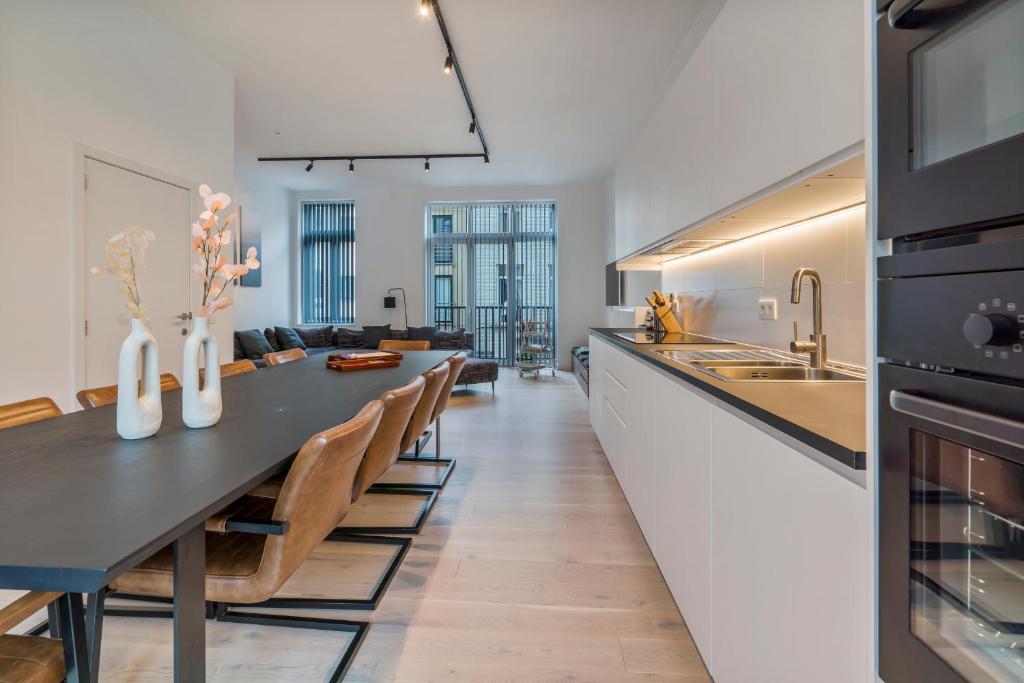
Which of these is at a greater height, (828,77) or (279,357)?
(828,77)

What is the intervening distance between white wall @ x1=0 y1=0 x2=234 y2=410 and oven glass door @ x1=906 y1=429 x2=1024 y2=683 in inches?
156

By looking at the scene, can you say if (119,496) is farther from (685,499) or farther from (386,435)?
(685,499)

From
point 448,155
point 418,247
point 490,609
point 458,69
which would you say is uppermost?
point 448,155

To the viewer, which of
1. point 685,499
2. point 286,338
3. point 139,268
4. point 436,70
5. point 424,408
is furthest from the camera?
point 286,338

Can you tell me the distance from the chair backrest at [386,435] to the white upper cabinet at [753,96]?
1400 millimetres

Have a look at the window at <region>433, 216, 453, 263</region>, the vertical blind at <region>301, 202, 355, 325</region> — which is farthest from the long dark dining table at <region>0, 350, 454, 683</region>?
the vertical blind at <region>301, 202, 355, 325</region>

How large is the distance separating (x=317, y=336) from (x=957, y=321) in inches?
345

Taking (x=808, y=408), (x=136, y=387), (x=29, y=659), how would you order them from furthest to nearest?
(x=136, y=387)
(x=808, y=408)
(x=29, y=659)

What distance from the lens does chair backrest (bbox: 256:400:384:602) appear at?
115 cm

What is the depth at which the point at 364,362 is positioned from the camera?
9.28 feet

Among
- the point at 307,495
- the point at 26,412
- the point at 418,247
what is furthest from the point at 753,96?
the point at 418,247

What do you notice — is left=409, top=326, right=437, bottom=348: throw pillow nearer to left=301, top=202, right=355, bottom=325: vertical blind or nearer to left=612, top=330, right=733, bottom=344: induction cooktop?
left=301, top=202, right=355, bottom=325: vertical blind

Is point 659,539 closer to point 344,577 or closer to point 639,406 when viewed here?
point 639,406

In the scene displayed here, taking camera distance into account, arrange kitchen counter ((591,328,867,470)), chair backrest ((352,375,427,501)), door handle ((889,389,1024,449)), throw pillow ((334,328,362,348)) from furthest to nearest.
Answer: throw pillow ((334,328,362,348)) < chair backrest ((352,375,427,501)) < kitchen counter ((591,328,867,470)) < door handle ((889,389,1024,449))
